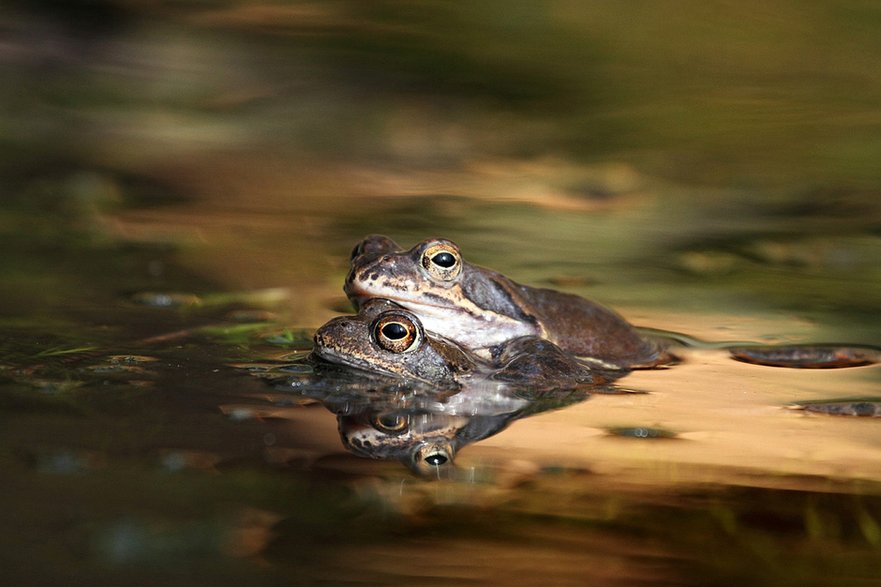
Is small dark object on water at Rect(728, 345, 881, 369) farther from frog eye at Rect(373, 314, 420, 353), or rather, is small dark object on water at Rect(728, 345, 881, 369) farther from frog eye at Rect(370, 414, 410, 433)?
frog eye at Rect(370, 414, 410, 433)

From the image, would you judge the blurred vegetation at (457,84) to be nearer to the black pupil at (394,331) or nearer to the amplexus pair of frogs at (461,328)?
the amplexus pair of frogs at (461,328)

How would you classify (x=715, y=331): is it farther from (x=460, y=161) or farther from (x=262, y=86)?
(x=262, y=86)

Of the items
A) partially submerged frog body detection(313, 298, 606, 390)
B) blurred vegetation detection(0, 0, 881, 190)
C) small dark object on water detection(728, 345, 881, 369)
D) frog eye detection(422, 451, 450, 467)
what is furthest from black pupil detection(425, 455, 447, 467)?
blurred vegetation detection(0, 0, 881, 190)

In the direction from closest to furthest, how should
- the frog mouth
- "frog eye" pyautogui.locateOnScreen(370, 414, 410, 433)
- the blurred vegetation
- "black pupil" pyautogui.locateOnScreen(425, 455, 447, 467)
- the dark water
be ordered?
the dark water
"black pupil" pyautogui.locateOnScreen(425, 455, 447, 467)
"frog eye" pyautogui.locateOnScreen(370, 414, 410, 433)
the frog mouth
the blurred vegetation

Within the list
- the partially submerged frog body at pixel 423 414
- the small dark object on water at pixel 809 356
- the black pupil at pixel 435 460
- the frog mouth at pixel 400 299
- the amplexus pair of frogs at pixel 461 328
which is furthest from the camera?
the small dark object on water at pixel 809 356

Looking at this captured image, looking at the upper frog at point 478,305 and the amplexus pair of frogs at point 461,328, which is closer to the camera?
the amplexus pair of frogs at point 461,328

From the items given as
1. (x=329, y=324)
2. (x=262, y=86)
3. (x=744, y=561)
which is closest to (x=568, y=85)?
(x=262, y=86)

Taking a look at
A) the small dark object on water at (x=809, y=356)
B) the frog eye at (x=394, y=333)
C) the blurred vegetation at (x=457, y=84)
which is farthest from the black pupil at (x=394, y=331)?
the blurred vegetation at (x=457, y=84)

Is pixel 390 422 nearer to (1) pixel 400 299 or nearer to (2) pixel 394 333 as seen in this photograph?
(2) pixel 394 333
